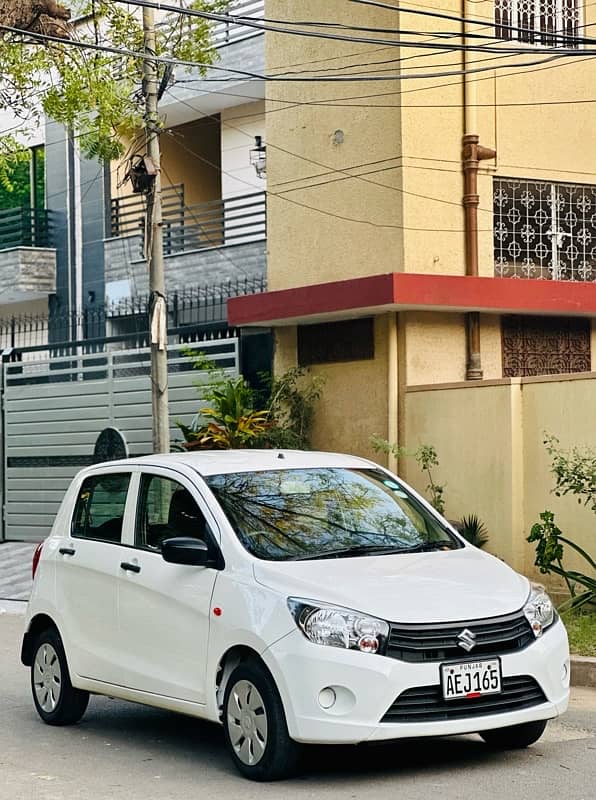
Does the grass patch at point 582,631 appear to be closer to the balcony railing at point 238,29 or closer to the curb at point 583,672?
the curb at point 583,672

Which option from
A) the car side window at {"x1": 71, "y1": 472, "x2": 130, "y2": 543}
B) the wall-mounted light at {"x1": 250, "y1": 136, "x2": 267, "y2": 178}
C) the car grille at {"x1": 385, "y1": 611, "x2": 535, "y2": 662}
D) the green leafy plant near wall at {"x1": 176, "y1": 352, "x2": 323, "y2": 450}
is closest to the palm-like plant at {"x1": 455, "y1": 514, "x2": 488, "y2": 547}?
the green leafy plant near wall at {"x1": 176, "y1": 352, "x2": 323, "y2": 450}

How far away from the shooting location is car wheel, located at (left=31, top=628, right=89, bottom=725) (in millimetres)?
9055

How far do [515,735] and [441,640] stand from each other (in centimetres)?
115

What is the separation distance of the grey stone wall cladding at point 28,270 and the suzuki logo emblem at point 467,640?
64.8 feet

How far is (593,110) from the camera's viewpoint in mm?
17938

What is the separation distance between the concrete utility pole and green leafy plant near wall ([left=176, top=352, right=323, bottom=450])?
155 cm

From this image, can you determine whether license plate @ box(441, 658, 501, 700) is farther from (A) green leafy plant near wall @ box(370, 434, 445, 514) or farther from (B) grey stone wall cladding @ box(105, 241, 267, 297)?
(B) grey stone wall cladding @ box(105, 241, 267, 297)

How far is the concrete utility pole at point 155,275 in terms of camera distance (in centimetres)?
1584

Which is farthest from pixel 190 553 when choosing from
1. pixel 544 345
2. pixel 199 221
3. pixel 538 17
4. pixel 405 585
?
pixel 199 221

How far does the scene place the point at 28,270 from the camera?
84.1 ft

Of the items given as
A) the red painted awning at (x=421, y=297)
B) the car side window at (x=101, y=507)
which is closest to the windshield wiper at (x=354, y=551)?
the car side window at (x=101, y=507)

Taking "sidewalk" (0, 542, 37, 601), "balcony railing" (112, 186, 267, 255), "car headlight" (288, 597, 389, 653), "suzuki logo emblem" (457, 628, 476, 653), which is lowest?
"sidewalk" (0, 542, 37, 601)

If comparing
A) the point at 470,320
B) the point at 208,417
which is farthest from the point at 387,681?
the point at 208,417

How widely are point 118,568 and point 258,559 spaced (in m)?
1.28
